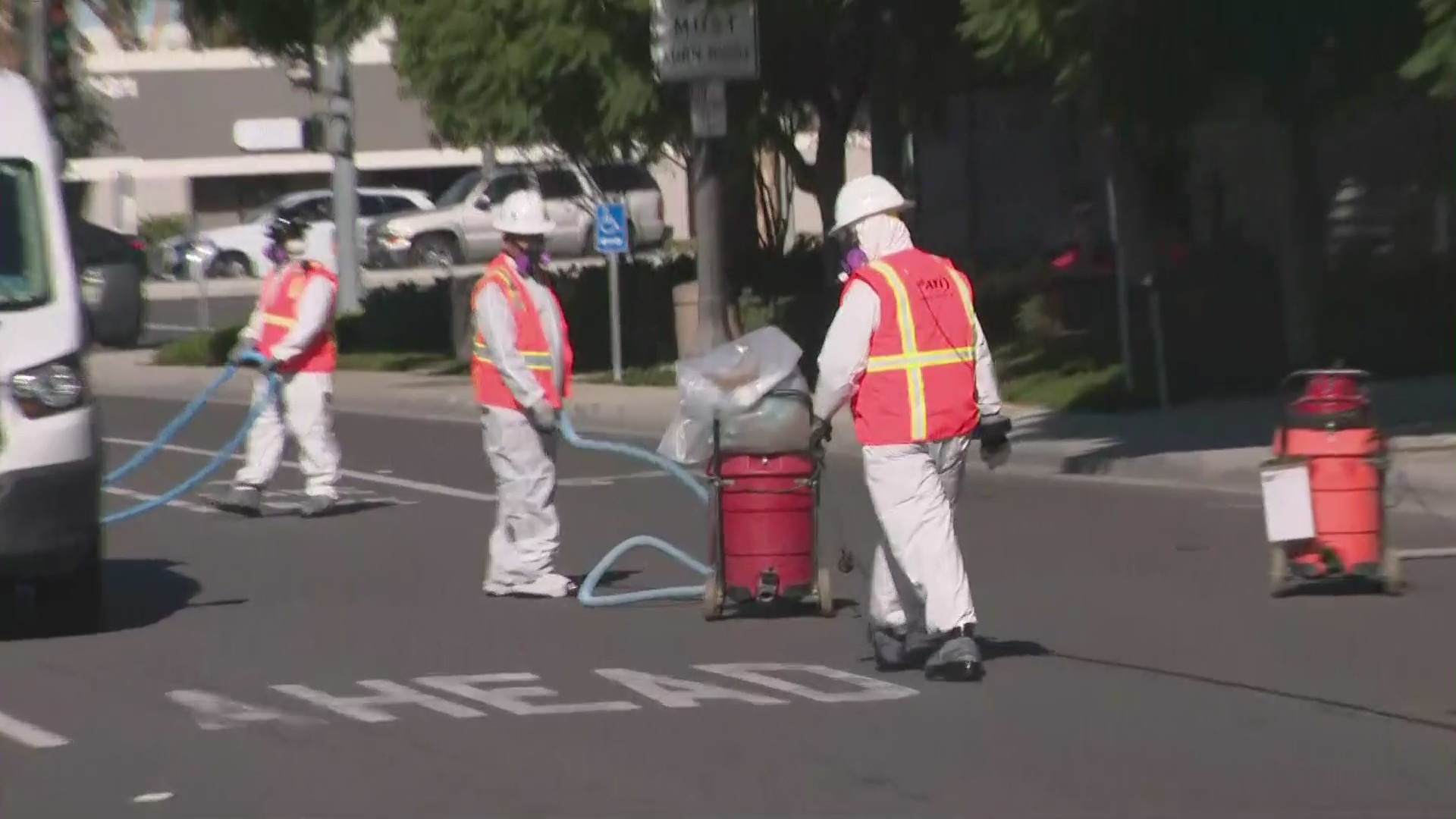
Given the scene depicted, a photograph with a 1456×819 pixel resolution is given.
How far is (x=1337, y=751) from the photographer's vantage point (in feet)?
27.8

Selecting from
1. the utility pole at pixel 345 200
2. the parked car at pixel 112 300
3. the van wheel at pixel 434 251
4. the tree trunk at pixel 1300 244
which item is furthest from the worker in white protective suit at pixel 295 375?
the van wheel at pixel 434 251

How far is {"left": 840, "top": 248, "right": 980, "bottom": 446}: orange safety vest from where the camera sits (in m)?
9.70

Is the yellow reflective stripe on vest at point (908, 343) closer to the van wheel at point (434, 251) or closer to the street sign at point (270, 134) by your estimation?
the street sign at point (270, 134)

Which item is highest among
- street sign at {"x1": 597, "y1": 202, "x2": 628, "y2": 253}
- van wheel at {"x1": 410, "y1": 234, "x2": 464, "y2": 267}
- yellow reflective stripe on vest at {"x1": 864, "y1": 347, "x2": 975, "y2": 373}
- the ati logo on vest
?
van wheel at {"x1": 410, "y1": 234, "x2": 464, "y2": 267}

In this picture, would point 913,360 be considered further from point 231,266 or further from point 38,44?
point 231,266

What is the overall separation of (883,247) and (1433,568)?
4202mm

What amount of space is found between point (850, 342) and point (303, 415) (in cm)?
732

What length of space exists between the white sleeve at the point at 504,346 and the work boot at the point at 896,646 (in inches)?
108

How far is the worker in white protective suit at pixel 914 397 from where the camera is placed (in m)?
9.70

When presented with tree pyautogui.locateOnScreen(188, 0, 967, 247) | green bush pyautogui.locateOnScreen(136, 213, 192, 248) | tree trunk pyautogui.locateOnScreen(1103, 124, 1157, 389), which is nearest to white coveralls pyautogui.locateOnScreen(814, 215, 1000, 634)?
tree trunk pyautogui.locateOnScreen(1103, 124, 1157, 389)

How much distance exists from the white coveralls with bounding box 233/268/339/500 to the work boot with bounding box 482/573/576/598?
3.92m

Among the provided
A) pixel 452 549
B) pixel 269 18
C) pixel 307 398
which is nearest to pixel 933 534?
pixel 452 549

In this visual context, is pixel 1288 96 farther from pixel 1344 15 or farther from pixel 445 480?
pixel 445 480

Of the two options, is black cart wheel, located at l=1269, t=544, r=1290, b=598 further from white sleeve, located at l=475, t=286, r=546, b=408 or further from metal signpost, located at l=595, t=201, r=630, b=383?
metal signpost, located at l=595, t=201, r=630, b=383
